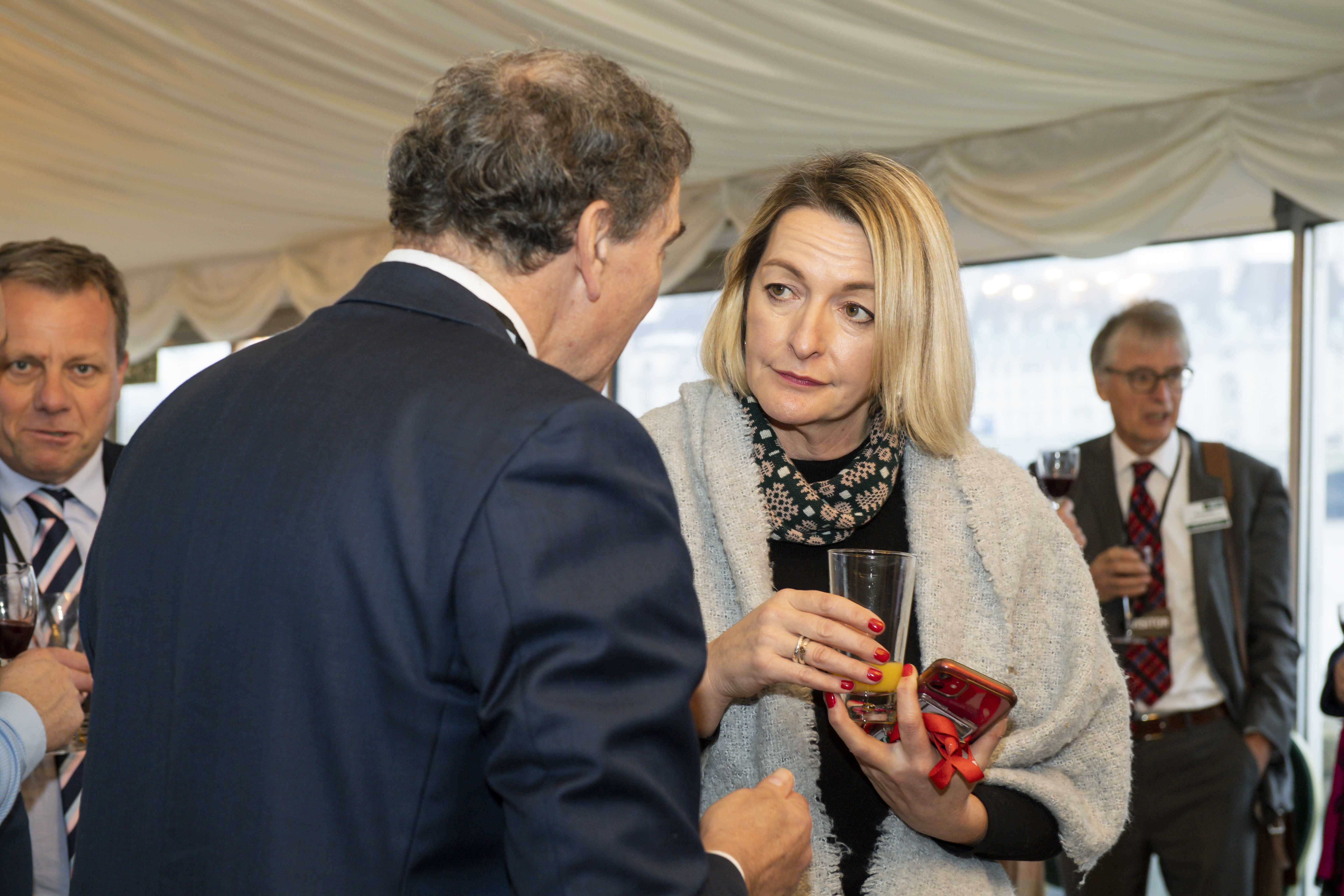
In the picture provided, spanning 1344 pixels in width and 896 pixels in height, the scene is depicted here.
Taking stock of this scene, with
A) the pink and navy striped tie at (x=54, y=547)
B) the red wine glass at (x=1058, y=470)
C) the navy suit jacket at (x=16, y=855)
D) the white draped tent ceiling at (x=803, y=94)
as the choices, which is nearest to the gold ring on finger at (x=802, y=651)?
the navy suit jacket at (x=16, y=855)

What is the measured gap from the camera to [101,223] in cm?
766

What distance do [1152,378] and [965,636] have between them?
2.62 m

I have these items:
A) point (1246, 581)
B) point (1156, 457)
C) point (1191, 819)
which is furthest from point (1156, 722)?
point (1156, 457)

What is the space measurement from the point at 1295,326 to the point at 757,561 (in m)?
4.20

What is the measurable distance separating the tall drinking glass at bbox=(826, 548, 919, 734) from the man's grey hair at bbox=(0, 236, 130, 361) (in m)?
1.73

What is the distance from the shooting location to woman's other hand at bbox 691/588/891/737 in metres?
1.31

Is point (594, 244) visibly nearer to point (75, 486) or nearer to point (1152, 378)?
point (75, 486)

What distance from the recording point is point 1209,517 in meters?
3.73

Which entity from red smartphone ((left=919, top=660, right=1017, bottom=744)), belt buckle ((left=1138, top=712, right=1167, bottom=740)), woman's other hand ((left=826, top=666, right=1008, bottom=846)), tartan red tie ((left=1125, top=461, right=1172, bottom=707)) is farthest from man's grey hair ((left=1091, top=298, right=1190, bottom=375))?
red smartphone ((left=919, top=660, right=1017, bottom=744))

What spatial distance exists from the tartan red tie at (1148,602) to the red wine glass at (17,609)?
312cm

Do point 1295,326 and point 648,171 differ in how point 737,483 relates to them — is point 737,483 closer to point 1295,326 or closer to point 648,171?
point 648,171

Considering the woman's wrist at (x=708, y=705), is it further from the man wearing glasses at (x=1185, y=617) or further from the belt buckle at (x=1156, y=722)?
the belt buckle at (x=1156, y=722)

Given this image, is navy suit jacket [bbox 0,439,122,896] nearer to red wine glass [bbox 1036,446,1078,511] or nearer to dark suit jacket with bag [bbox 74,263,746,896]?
dark suit jacket with bag [bbox 74,263,746,896]

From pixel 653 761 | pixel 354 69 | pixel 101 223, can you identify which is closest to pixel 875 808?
pixel 653 761
